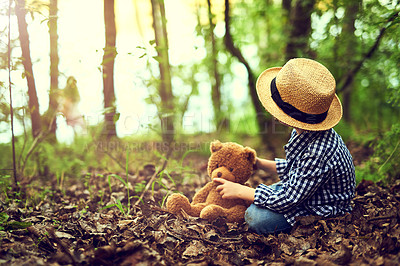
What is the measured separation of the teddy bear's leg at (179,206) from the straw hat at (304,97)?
1.03m

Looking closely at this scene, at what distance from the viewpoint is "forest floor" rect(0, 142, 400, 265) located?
1972 millimetres

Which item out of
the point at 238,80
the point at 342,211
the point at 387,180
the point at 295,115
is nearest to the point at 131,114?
the point at 295,115

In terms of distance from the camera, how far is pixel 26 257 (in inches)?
77.2

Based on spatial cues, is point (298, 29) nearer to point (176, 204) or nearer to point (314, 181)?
point (314, 181)

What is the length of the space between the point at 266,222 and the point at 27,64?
9.91 feet

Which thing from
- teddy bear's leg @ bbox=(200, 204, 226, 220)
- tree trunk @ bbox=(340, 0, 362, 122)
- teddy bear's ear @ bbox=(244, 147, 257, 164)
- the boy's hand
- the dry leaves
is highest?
tree trunk @ bbox=(340, 0, 362, 122)

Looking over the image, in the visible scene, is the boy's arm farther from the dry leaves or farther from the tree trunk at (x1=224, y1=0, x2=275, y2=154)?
the tree trunk at (x1=224, y1=0, x2=275, y2=154)

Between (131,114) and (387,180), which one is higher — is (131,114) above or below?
above

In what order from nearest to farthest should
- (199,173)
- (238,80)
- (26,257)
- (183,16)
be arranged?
(26,257)
(199,173)
(183,16)
(238,80)

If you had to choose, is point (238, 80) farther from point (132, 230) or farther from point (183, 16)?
point (132, 230)

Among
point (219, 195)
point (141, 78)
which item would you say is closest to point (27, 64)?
point (141, 78)

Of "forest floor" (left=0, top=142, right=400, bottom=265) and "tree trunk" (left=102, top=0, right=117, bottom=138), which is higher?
"tree trunk" (left=102, top=0, right=117, bottom=138)

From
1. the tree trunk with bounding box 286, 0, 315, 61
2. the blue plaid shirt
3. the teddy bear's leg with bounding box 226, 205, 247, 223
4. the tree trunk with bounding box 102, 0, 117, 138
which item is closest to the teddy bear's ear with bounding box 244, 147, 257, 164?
the blue plaid shirt

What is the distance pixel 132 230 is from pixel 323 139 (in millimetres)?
1662
